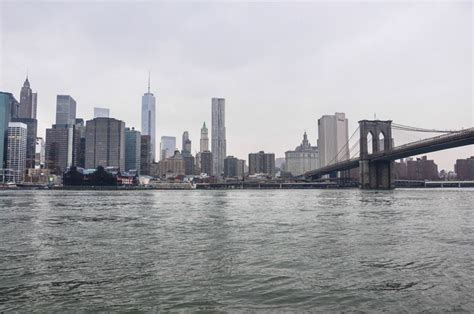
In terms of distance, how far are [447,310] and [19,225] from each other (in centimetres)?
2343

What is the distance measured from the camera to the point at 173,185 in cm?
19962

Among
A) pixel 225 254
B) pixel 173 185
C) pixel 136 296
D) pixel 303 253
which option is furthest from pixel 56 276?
pixel 173 185

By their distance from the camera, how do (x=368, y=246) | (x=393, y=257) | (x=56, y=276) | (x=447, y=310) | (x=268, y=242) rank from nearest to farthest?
(x=447, y=310), (x=56, y=276), (x=393, y=257), (x=368, y=246), (x=268, y=242)

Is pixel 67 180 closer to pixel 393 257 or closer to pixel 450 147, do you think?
pixel 450 147

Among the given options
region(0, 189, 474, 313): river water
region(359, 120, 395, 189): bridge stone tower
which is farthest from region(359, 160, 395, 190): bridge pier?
region(0, 189, 474, 313): river water

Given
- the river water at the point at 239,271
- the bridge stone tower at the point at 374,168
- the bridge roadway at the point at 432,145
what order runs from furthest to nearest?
the bridge stone tower at the point at 374,168 → the bridge roadway at the point at 432,145 → the river water at the point at 239,271

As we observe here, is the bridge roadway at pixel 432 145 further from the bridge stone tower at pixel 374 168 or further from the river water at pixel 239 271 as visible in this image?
the river water at pixel 239 271

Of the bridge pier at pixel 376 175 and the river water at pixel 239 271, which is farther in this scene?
the bridge pier at pixel 376 175

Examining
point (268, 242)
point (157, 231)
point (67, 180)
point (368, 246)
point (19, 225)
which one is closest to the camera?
point (368, 246)

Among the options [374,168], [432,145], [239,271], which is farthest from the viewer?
[374,168]

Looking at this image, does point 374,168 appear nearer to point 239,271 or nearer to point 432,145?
point 432,145

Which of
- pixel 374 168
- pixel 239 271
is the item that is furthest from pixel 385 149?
pixel 239 271

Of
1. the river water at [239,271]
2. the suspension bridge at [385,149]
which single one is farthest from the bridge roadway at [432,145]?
the river water at [239,271]

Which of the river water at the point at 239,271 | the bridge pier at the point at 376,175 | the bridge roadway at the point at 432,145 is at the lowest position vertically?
the river water at the point at 239,271
